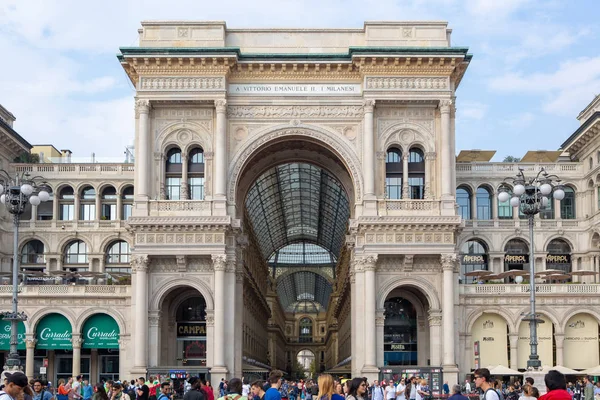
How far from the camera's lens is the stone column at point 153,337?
60.9 metres

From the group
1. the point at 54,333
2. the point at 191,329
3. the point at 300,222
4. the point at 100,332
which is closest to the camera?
the point at 100,332

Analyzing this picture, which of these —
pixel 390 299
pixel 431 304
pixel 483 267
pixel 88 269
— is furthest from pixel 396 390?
pixel 88 269

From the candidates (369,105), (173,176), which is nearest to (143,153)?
(173,176)

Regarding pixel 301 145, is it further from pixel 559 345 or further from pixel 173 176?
pixel 559 345

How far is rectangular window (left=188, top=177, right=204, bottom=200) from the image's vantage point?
64000 mm

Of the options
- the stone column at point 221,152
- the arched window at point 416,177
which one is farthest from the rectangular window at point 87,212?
the arched window at point 416,177

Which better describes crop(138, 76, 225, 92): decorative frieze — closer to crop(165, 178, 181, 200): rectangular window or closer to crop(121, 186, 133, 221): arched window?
crop(165, 178, 181, 200): rectangular window

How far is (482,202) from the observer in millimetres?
76688

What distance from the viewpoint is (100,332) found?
65.9 metres

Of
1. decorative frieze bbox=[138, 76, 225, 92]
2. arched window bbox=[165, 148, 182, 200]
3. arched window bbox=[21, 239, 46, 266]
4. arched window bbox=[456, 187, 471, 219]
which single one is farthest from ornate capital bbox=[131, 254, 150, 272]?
arched window bbox=[456, 187, 471, 219]

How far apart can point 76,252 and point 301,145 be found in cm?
2257

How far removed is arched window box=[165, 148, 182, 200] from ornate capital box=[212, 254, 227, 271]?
5.31 metres

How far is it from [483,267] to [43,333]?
113 feet

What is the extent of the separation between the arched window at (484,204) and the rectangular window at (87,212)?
103 feet
